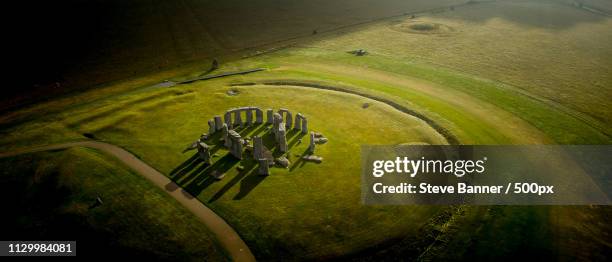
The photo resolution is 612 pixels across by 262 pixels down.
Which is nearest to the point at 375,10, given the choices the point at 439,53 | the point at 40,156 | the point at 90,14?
the point at 439,53

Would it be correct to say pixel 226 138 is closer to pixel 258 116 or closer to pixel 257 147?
pixel 257 147

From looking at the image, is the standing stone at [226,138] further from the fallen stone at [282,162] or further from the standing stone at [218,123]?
the fallen stone at [282,162]

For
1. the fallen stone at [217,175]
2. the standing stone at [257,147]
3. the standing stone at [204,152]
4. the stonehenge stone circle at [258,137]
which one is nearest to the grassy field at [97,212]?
the fallen stone at [217,175]

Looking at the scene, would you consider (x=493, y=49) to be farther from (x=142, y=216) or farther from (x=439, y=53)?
(x=142, y=216)

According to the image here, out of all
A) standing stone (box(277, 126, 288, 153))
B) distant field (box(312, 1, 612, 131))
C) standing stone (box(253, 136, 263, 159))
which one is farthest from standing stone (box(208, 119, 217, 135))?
distant field (box(312, 1, 612, 131))

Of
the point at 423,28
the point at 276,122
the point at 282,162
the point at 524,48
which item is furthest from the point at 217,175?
the point at 423,28

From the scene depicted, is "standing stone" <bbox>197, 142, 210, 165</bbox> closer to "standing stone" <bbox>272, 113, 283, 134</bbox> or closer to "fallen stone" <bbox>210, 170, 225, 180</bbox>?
"fallen stone" <bbox>210, 170, 225, 180</bbox>
